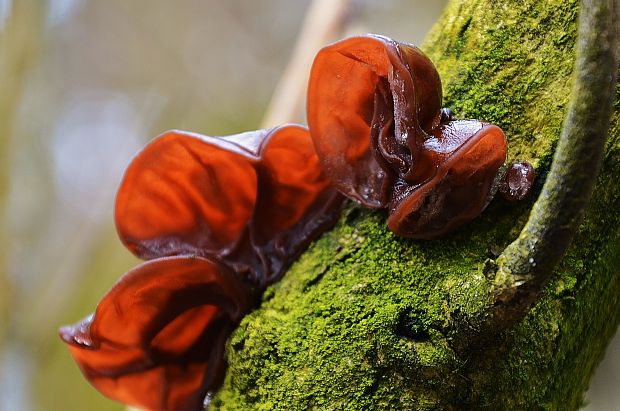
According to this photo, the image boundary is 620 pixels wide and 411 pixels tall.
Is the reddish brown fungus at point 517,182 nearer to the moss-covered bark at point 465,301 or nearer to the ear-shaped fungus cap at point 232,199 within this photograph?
the moss-covered bark at point 465,301

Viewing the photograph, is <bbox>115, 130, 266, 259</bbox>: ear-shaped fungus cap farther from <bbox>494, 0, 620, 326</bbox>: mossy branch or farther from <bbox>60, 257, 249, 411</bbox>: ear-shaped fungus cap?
<bbox>494, 0, 620, 326</bbox>: mossy branch

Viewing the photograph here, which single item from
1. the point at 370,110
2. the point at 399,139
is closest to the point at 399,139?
the point at 399,139

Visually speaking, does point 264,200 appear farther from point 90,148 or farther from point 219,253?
point 90,148

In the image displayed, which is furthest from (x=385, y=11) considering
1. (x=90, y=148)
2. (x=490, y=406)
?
(x=490, y=406)

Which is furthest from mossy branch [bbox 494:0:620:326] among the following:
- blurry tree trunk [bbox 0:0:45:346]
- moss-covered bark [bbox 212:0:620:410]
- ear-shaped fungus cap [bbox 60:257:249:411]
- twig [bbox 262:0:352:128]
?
blurry tree trunk [bbox 0:0:45:346]

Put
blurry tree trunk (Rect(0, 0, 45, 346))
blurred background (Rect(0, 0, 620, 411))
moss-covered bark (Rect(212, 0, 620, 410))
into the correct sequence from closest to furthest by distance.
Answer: moss-covered bark (Rect(212, 0, 620, 410)) < blurry tree trunk (Rect(0, 0, 45, 346)) < blurred background (Rect(0, 0, 620, 411))

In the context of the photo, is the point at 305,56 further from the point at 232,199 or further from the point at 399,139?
the point at 399,139
